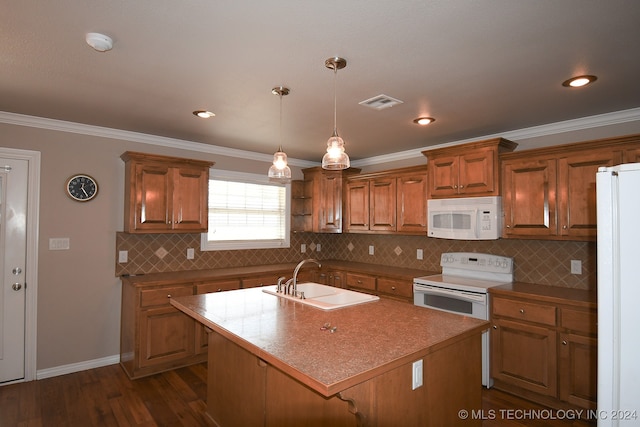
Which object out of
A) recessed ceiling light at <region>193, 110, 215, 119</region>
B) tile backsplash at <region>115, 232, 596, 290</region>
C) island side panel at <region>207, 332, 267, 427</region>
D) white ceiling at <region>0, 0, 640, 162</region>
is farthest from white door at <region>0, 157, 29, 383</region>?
island side panel at <region>207, 332, 267, 427</region>

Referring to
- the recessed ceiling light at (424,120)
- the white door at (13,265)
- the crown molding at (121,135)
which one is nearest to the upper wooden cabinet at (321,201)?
the crown molding at (121,135)

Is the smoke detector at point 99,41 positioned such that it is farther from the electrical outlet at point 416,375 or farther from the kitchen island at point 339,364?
the electrical outlet at point 416,375

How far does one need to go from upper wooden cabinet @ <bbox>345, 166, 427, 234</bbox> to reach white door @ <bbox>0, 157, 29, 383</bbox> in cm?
357

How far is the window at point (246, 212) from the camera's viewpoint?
14.8 feet

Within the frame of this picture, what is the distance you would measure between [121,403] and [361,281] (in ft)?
8.95

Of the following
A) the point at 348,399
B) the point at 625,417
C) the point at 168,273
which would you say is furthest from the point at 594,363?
the point at 168,273

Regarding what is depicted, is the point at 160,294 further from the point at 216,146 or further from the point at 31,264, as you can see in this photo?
the point at 216,146

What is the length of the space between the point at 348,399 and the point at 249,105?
2333 millimetres

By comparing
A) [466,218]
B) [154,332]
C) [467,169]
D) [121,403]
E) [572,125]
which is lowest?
[121,403]

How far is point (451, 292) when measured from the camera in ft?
11.2

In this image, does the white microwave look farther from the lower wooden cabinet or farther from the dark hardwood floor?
the dark hardwood floor

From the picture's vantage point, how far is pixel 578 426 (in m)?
2.62

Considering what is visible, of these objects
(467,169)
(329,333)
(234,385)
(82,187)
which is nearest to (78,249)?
(82,187)

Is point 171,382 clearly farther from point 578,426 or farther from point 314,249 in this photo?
point 578,426
